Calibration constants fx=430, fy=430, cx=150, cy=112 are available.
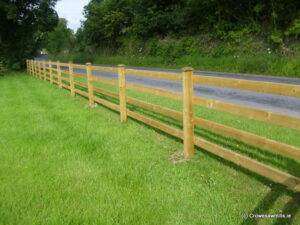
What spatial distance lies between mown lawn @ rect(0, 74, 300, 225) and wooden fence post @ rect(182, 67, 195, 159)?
0.25 m

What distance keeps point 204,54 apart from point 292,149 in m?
22.9

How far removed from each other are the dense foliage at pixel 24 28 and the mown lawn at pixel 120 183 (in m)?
28.9

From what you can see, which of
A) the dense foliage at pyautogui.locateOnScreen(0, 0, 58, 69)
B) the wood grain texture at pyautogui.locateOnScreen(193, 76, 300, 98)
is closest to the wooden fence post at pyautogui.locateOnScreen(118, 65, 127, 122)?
the wood grain texture at pyautogui.locateOnScreen(193, 76, 300, 98)

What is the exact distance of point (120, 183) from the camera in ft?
18.8

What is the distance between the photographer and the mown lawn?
4754 millimetres

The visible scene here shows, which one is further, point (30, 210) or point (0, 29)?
point (0, 29)

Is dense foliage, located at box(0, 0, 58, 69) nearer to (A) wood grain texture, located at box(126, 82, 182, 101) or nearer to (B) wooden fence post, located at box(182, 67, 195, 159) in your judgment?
(A) wood grain texture, located at box(126, 82, 182, 101)

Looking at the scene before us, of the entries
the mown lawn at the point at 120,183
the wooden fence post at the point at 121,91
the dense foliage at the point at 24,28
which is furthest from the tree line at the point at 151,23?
the mown lawn at the point at 120,183

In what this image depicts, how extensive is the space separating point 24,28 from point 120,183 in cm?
3377

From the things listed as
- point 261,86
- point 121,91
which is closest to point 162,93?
point 121,91

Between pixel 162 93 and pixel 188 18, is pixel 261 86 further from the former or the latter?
pixel 188 18

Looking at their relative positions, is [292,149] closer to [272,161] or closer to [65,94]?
[272,161]

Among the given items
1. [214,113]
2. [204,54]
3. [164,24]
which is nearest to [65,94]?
[214,113]

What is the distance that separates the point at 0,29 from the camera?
3644 cm
